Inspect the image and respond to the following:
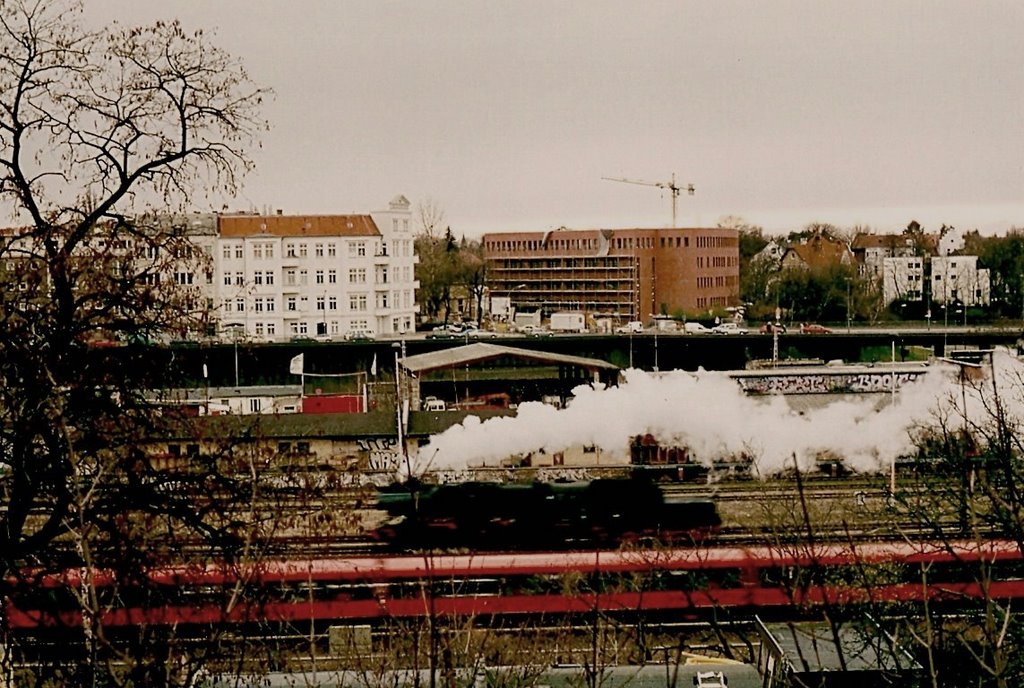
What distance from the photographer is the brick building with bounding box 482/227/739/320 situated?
136ft

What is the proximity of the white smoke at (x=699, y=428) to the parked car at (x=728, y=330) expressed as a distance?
17230 millimetres

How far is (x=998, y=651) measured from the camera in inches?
119

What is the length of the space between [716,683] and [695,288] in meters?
35.9

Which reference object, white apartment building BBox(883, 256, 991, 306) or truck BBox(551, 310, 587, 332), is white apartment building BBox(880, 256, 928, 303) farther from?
truck BBox(551, 310, 587, 332)

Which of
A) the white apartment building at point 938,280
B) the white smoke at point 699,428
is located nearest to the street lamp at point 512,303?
the white apartment building at point 938,280

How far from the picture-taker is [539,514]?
429 inches

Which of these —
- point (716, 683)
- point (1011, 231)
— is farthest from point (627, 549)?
point (1011, 231)

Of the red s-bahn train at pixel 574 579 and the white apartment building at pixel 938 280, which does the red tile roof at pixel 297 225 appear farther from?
the red s-bahn train at pixel 574 579

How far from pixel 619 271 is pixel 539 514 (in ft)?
103

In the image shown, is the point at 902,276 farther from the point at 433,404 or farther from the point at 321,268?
the point at 433,404

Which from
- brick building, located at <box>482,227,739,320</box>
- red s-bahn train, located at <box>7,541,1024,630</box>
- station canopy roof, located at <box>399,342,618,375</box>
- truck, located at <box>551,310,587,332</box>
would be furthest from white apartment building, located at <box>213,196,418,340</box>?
red s-bahn train, located at <box>7,541,1024,630</box>

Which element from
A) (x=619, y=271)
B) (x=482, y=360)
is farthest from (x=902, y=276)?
(x=482, y=360)

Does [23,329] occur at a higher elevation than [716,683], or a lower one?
higher

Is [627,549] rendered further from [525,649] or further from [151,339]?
[151,339]
